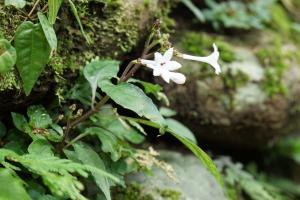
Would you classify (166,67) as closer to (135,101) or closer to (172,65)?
(172,65)

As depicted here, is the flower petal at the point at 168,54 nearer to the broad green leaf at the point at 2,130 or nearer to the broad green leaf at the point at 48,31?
the broad green leaf at the point at 48,31

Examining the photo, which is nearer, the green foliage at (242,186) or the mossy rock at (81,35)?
the mossy rock at (81,35)

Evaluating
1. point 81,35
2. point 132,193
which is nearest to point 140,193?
point 132,193

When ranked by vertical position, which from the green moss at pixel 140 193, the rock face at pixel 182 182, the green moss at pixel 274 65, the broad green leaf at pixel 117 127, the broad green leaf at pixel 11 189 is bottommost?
the rock face at pixel 182 182

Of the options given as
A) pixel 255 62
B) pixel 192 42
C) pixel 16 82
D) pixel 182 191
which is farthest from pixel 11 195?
pixel 255 62

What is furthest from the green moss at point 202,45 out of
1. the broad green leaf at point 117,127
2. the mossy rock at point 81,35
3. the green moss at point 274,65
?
the broad green leaf at point 117,127

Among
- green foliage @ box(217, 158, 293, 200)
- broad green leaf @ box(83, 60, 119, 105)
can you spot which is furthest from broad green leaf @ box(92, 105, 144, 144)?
green foliage @ box(217, 158, 293, 200)

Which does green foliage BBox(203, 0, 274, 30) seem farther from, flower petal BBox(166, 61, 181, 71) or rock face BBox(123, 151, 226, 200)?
flower petal BBox(166, 61, 181, 71)

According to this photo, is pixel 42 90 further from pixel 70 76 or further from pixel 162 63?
pixel 162 63
